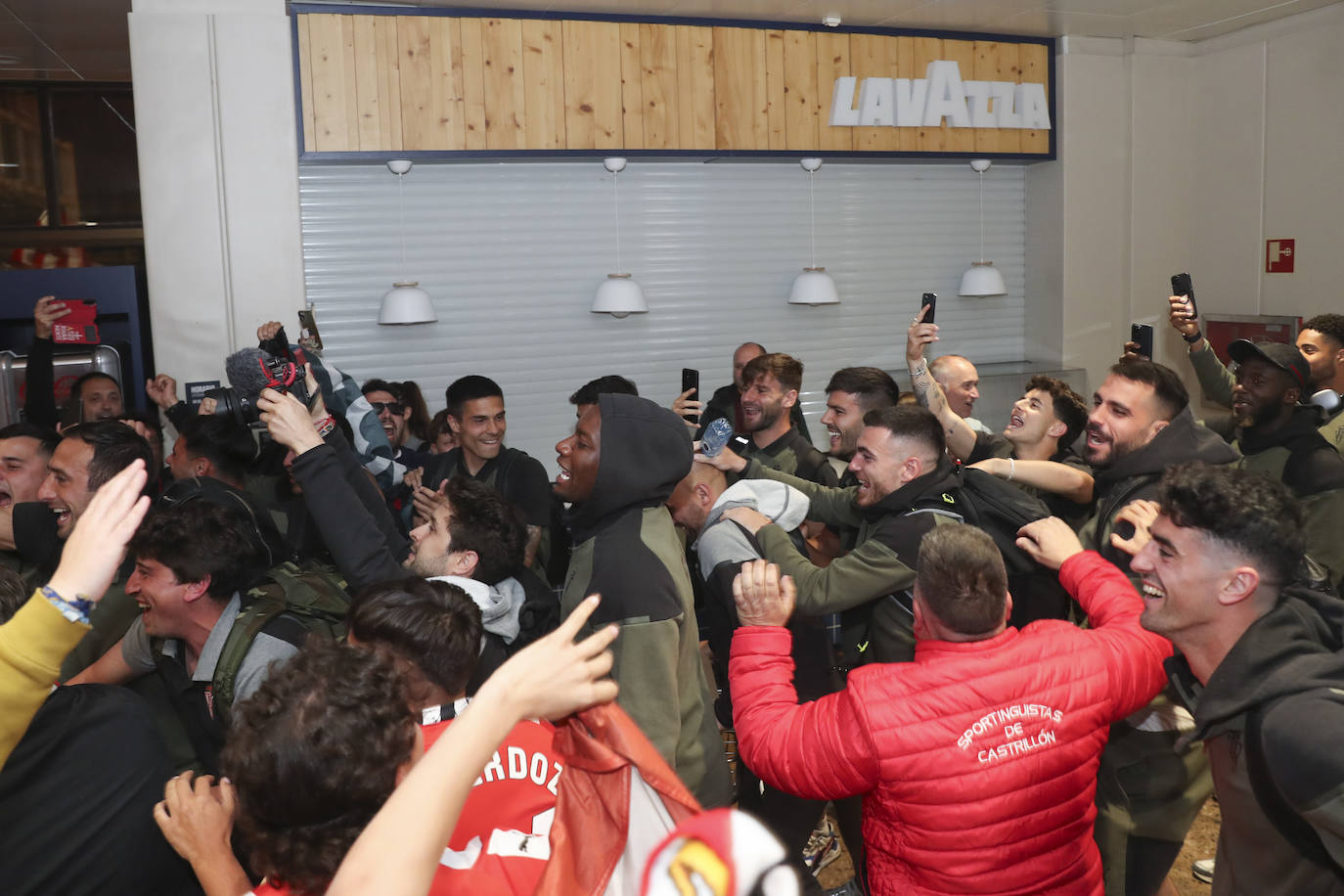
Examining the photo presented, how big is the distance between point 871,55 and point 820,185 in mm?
942

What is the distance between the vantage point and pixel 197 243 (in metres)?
5.85

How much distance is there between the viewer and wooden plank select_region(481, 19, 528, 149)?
20.3ft

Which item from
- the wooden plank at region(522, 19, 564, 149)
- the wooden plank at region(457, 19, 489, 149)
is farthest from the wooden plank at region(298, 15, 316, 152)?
the wooden plank at region(522, 19, 564, 149)

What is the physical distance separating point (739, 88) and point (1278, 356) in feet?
12.5

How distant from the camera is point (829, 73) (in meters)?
7.00

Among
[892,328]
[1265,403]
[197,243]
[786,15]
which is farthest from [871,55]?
[197,243]

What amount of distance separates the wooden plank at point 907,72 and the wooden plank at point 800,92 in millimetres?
638

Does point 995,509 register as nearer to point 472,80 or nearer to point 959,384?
point 959,384

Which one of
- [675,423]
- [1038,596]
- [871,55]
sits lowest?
[1038,596]

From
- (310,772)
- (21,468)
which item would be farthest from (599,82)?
(310,772)

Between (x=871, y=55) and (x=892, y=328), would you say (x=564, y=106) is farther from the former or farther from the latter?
(x=892, y=328)

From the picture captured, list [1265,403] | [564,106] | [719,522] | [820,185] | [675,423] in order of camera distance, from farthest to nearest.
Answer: [820,185], [564,106], [1265,403], [719,522], [675,423]

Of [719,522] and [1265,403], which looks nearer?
[719,522]

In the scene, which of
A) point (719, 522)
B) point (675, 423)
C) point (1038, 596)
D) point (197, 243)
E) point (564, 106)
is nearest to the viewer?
point (675, 423)
